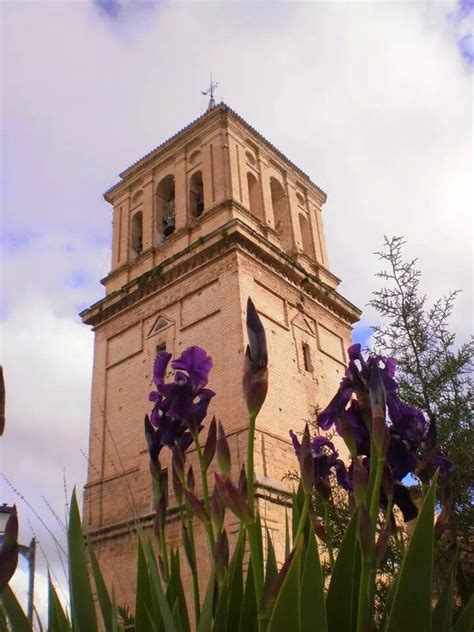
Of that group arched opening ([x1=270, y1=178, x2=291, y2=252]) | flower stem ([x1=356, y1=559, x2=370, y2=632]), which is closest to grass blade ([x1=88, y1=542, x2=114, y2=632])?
flower stem ([x1=356, y1=559, x2=370, y2=632])

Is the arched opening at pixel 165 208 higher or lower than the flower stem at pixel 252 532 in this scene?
higher

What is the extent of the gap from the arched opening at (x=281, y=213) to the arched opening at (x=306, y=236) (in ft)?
2.57

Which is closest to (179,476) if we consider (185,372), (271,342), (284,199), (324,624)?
(185,372)

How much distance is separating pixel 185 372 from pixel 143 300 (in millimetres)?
13647

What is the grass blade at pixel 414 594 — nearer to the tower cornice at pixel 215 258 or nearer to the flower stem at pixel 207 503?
the flower stem at pixel 207 503

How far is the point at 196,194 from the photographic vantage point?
55.3 ft

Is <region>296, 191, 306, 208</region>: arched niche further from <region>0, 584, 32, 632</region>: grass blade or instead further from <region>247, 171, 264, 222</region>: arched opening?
<region>0, 584, 32, 632</region>: grass blade

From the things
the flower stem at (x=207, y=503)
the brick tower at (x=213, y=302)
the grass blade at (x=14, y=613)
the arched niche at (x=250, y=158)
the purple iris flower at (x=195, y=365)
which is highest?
the arched niche at (x=250, y=158)

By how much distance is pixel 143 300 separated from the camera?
15.2 metres

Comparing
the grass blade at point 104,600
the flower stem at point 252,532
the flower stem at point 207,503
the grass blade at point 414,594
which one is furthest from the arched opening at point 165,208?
the grass blade at point 414,594

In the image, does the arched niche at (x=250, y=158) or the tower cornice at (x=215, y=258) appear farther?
the arched niche at (x=250, y=158)

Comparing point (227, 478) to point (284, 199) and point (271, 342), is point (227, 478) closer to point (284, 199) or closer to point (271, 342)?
point (271, 342)

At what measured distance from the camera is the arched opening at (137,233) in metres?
17.3

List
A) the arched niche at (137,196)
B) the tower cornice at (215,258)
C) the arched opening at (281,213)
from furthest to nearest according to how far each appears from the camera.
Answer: the arched niche at (137,196) < the arched opening at (281,213) < the tower cornice at (215,258)
